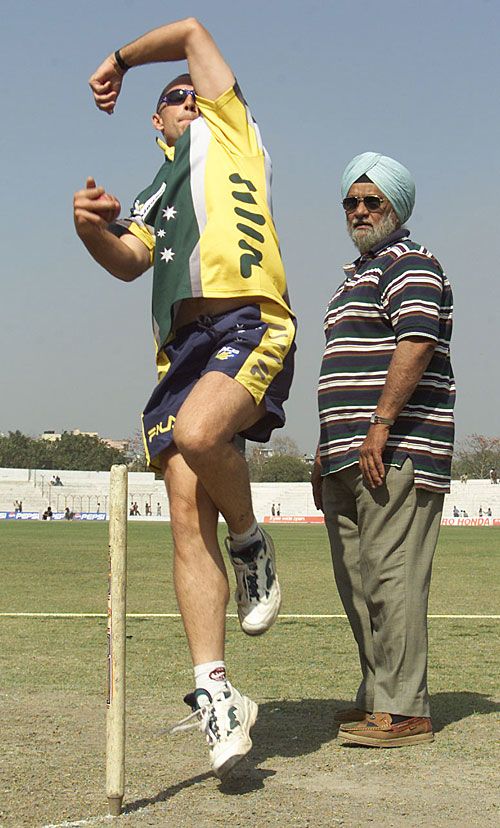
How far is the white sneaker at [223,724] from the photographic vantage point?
10.8ft

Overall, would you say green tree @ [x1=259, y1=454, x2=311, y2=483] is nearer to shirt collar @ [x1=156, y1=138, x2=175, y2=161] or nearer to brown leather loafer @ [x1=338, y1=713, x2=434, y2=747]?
brown leather loafer @ [x1=338, y1=713, x2=434, y2=747]

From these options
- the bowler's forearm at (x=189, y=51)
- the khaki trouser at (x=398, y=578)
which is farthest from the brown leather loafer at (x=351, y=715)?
the bowler's forearm at (x=189, y=51)

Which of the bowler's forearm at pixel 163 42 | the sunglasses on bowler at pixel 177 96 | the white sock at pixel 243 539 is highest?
the bowler's forearm at pixel 163 42

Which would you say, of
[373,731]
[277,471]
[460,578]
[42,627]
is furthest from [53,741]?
[277,471]

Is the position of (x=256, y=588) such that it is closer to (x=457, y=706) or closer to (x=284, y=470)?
(x=457, y=706)

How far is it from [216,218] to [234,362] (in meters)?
0.49

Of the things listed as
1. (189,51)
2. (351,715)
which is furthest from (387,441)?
(189,51)

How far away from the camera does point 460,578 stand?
14500 mm

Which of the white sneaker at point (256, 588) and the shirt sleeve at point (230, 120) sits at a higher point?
the shirt sleeve at point (230, 120)

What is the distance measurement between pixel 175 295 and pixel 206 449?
58 centimetres

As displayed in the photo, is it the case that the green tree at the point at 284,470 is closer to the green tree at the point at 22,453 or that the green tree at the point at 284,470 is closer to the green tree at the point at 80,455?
the green tree at the point at 80,455

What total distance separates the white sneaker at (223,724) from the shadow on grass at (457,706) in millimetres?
1209

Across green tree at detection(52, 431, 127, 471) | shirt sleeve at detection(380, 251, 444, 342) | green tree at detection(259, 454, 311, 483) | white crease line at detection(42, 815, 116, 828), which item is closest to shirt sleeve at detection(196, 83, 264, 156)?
shirt sleeve at detection(380, 251, 444, 342)

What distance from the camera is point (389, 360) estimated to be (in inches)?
177
